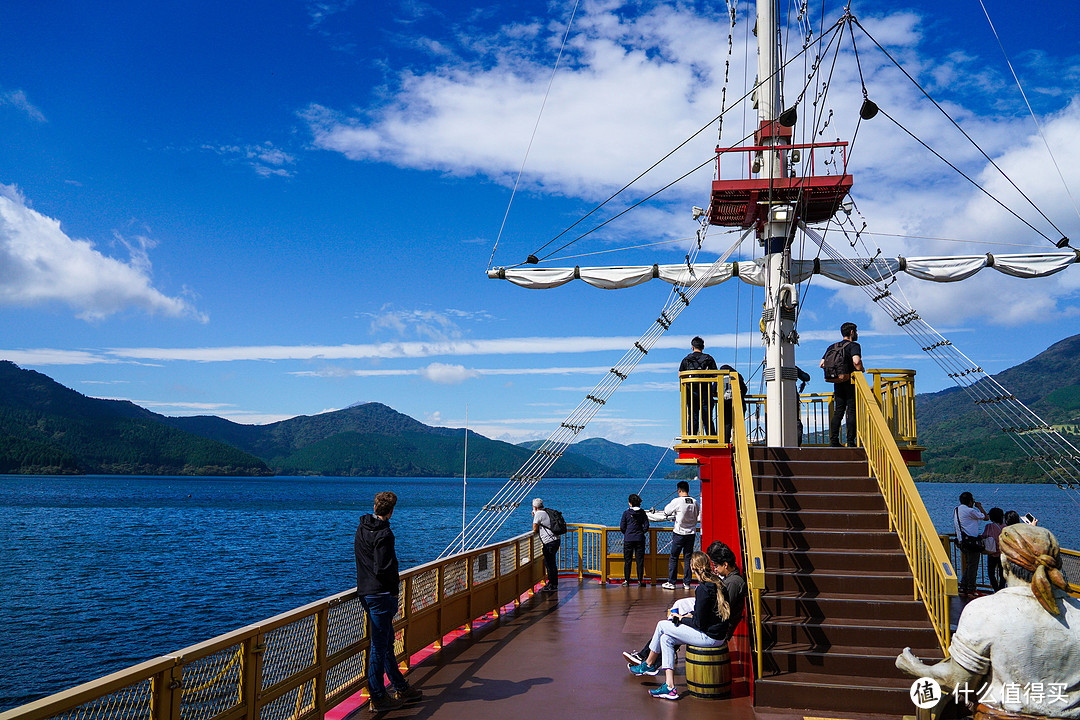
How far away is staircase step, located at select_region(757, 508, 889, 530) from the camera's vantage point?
29.2 feet

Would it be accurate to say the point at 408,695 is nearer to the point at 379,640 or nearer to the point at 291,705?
the point at 379,640

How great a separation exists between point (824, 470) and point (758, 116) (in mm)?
7810

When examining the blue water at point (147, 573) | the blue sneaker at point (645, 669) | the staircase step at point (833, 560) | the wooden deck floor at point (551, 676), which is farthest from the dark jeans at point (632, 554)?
the blue water at point (147, 573)

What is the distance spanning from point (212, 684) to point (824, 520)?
6905 millimetres

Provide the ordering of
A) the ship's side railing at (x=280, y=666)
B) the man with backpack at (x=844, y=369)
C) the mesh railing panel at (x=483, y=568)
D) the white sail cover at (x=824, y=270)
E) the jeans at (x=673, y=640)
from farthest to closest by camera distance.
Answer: the white sail cover at (x=824, y=270) < the man with backpack at (x=844, y=369) < the mesh railing panel at (x=483, y=568) < the jeans at (x=673, y=640) < the ship's side railing at (x=280, y=666)

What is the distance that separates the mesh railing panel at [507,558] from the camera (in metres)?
11.6

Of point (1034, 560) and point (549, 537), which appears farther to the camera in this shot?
point (549, 537)

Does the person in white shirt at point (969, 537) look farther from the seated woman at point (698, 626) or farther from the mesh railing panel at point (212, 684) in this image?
the mesh railing panel at point (212, 684)

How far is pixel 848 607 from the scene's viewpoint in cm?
765

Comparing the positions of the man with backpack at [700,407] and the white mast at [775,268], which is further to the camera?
the white mast at [775,268]

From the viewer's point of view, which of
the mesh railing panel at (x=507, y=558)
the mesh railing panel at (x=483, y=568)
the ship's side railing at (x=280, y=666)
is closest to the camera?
the ship's side railing at (x=280, y=666)

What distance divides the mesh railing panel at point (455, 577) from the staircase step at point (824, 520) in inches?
153

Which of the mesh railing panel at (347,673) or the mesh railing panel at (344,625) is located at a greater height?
the mesh railing panel at (344,625)

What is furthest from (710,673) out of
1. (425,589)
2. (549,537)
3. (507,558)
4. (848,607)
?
(549,537)
